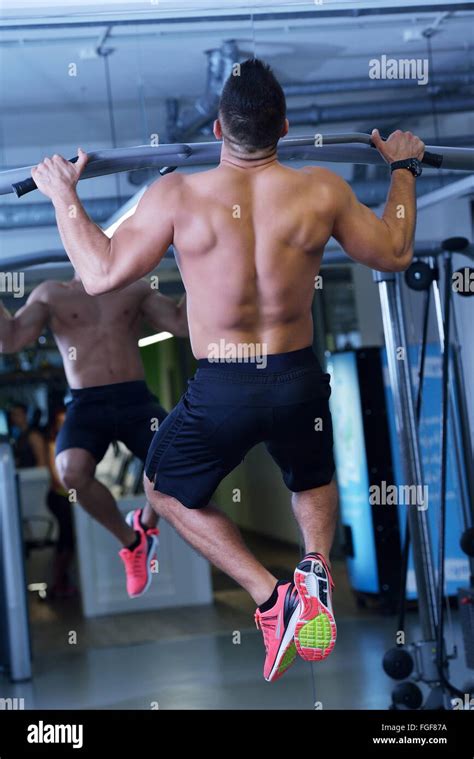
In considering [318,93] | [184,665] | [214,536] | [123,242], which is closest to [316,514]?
[214,536]

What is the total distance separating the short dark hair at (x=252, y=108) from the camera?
263 cm

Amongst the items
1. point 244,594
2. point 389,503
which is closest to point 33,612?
point 244,594

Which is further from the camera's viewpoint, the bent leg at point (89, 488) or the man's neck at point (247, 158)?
the bent leg at point (89, 488)

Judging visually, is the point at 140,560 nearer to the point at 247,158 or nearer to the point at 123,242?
the point at 123,242

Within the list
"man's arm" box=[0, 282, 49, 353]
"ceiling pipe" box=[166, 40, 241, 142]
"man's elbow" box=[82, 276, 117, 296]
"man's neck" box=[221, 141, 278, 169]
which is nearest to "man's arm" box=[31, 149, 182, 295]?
"man's elbow" box=[82, 276, 117, 296]

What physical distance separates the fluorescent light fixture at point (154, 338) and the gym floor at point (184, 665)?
104cm

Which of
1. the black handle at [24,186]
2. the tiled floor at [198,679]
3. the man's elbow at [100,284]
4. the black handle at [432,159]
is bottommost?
the tiled floor at [198,679]

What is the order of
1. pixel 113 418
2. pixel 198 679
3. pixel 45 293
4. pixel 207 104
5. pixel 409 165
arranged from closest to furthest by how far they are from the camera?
pixel 409 165, pixel 113 418, pixel 45 293, pixel 198 679, pixel 207 104

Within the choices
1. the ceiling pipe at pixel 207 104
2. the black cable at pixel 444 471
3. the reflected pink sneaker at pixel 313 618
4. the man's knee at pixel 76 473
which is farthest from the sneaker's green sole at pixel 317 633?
the ceiling pipe at pixel 207 104

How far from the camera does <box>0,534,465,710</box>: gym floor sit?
5.09 meters

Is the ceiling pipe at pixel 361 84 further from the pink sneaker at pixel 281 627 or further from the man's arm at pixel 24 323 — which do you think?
the pink sneaker at pixel 281 627

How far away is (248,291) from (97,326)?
1226 millimetres

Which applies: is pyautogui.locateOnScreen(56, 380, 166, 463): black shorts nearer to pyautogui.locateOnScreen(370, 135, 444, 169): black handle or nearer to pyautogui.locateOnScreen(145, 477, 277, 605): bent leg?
pyautogui.locateOnScreen(145, 477, 277, 605): bent leg

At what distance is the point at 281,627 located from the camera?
8.66 ft
